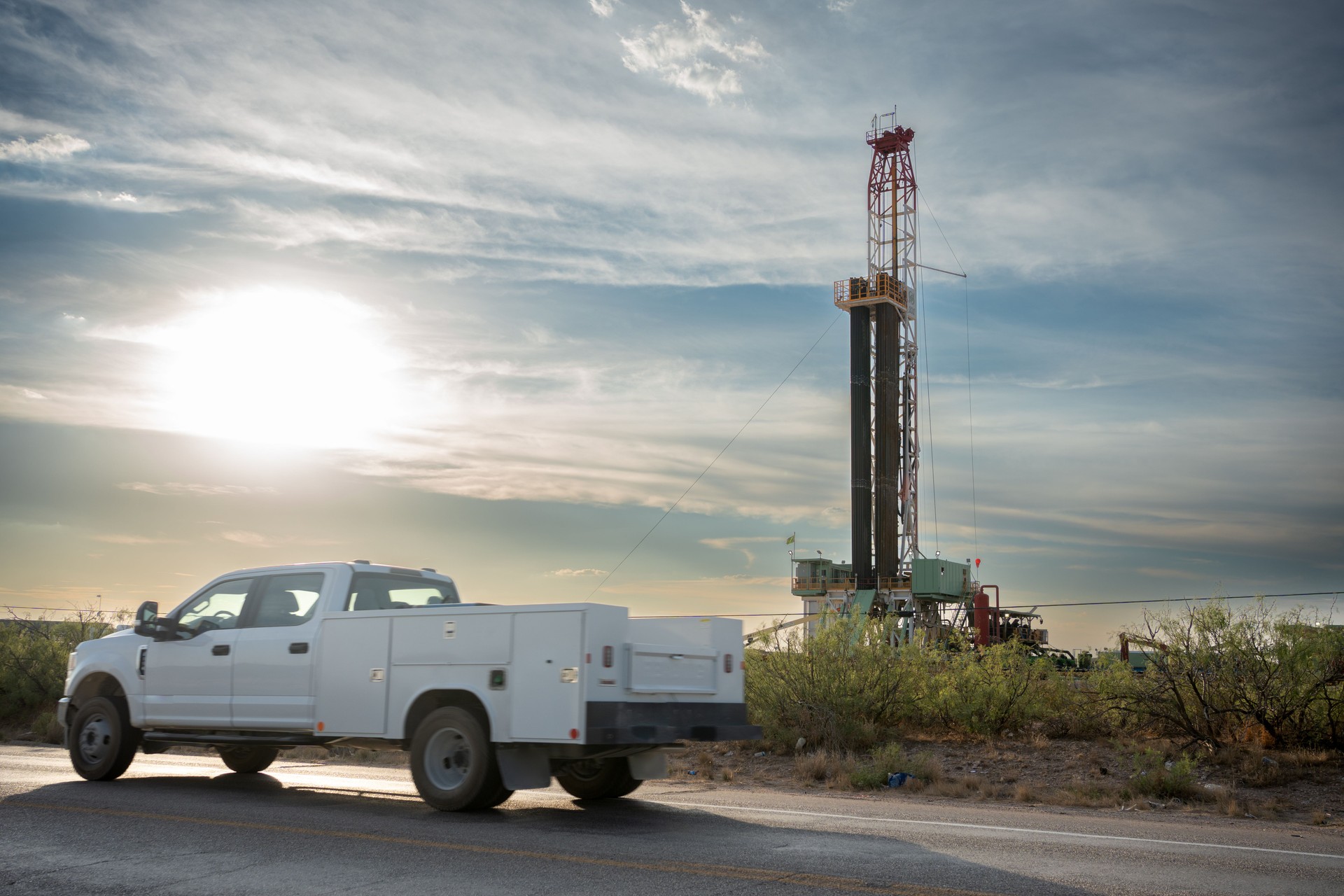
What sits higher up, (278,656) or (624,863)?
(278,656)

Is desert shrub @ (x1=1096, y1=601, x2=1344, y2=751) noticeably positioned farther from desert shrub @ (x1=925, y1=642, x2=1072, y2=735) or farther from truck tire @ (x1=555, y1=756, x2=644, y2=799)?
truck tire @ (x1=555, y1=756, x2=644, y2=799)

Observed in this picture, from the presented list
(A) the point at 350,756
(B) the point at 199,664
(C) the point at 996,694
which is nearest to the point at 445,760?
(B) the point at 199,664

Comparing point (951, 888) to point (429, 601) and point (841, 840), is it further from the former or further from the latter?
point (429, 601)

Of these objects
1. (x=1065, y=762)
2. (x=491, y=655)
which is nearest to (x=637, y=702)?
(x=491, y=655)

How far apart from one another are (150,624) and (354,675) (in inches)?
115

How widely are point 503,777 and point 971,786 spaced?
6.34m

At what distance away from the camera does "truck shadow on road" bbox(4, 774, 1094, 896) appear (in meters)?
7.55

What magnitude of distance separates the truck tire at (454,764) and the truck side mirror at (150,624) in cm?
351

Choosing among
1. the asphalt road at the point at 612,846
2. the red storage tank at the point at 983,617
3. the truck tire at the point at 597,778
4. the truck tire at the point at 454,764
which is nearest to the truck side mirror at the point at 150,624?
the asphalt road at the point at 612,846

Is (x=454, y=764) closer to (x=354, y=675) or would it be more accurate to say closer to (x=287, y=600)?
(x=354, y=675)

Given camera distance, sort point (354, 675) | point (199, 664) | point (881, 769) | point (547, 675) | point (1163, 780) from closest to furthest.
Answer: point (547, 675) < point (354, 675) < point (199, 664) < point (1163, 780) < point (881, 769)

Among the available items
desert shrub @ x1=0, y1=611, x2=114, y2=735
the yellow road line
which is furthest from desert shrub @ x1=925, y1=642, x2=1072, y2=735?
desert shrub @ x1=0, y1=611, x2=114, y2=735

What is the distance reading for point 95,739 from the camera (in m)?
12.5

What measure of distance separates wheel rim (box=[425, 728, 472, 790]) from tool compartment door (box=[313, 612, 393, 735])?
21.1 inches
